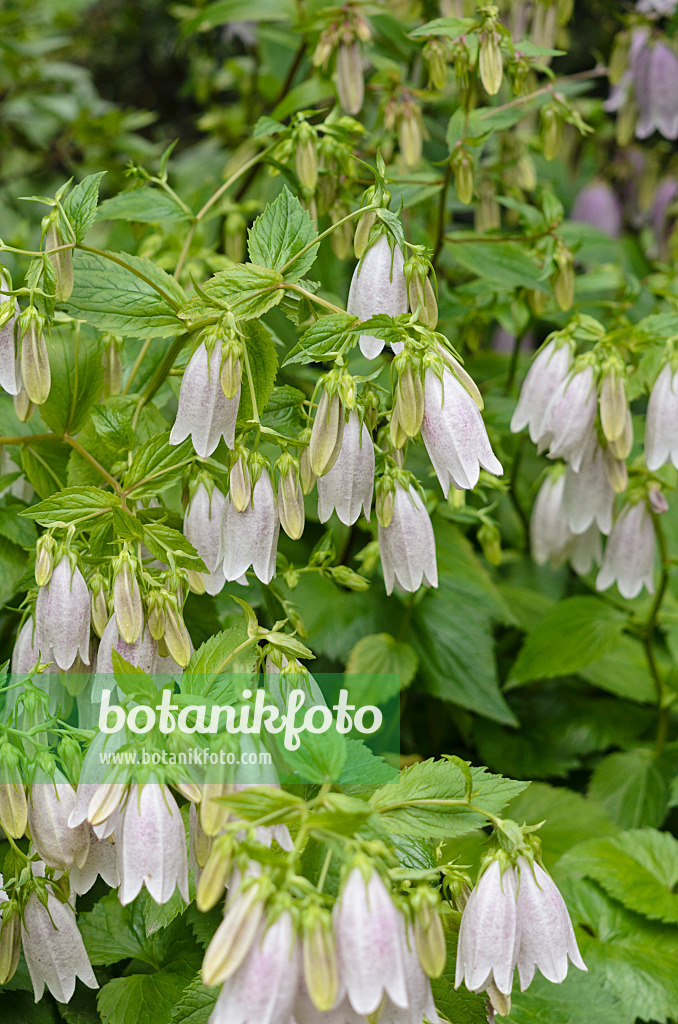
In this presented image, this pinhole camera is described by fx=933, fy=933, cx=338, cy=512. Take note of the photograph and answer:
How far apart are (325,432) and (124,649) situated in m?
0.35

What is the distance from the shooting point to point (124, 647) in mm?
1116

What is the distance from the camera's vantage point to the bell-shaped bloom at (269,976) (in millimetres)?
770

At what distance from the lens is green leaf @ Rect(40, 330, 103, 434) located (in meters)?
1.44

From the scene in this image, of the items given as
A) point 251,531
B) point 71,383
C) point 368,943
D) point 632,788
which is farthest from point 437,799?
point 632,788

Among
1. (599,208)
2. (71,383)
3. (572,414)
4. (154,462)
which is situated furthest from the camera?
(599,208)

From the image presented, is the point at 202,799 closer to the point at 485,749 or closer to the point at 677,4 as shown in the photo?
the point at 485,749

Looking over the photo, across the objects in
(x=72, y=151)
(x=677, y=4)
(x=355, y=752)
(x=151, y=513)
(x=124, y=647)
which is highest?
(x=677, y=4)

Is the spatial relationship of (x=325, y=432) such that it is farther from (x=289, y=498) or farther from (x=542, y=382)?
(x=542, y=382)

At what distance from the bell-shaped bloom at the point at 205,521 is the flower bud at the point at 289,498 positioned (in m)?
0.11

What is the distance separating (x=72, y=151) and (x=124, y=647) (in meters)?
3.19

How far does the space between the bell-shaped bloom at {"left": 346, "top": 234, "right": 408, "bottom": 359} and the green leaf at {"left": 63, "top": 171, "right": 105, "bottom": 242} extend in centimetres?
36

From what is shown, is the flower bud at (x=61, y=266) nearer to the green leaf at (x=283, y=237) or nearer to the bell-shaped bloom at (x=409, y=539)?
the green leaf at (x=283, y=237)

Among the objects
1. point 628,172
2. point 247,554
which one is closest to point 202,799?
point 247,554

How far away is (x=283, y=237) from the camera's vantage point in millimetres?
1257
